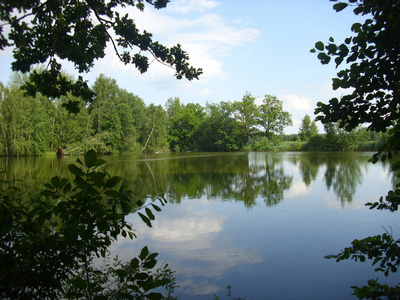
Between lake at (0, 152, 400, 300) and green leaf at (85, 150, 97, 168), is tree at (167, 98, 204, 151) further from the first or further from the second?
green leaf at (85, 150, 97, 168)

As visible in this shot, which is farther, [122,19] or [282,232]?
[282,232]

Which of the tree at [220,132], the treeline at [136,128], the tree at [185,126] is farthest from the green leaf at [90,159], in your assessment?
the tree at [185,126]

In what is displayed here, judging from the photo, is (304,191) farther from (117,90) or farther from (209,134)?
(209,134)

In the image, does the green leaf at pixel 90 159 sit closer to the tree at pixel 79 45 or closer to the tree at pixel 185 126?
the tree at pixel 79 45

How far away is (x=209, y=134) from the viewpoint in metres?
59.1

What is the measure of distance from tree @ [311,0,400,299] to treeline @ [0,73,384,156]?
31.8 m

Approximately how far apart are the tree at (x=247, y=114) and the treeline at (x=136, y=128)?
18cm

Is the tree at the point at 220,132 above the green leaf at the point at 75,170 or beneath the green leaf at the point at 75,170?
above

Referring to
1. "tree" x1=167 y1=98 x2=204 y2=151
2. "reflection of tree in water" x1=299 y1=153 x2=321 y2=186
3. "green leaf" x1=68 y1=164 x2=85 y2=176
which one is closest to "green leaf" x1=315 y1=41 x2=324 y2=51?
"green leaf" x1=68 y1=164 x2=85 y2=176

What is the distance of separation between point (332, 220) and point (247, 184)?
17.7ft

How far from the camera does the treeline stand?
36.1m

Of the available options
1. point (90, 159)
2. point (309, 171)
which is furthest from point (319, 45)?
point (309, 171)

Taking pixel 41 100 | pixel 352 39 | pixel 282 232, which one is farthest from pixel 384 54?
pixel 41 100

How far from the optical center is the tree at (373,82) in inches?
69.4
